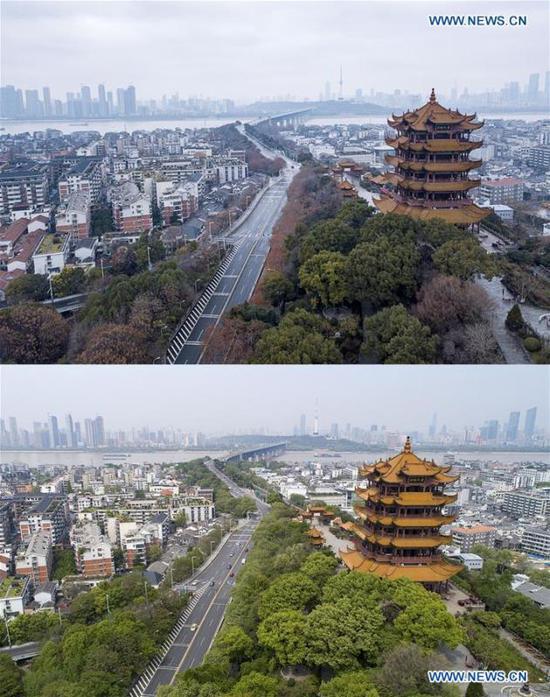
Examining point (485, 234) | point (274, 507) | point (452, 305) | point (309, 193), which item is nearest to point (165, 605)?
point (274, 507)

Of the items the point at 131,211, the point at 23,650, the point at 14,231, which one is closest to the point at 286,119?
the point at 131,211

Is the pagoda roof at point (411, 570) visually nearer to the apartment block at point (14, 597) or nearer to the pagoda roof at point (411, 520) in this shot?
the pagoda roof at point (411, 520)

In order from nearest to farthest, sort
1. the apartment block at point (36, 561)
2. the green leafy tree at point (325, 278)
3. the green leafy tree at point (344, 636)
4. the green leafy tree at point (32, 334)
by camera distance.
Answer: the green leafy tree at point (344, 636) < the green leafy tree at point (32, 334) < the green leafy tree at point (325, 278) < the apartment block at point (36, 561)

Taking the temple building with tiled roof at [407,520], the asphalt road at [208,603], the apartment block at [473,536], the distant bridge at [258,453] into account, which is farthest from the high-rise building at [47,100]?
the apartment block at [473,536]

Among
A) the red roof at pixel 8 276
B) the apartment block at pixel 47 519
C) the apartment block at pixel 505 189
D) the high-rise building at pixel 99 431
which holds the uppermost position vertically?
the apartment block at pixel 505 189

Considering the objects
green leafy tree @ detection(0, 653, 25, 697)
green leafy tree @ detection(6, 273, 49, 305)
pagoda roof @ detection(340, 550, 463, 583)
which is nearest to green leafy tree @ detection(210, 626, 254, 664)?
pagoda roof @ detection(340, 550, 463, 583)

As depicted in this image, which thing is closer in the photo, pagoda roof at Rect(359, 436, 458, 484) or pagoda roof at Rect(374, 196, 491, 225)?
pagoda roof at Rect(359, 436, 458, 484)

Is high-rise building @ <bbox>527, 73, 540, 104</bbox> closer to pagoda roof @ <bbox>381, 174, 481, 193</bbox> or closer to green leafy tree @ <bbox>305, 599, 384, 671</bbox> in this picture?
pagoda roof @ <bbox>381, 174, 481, 193</bbox>
